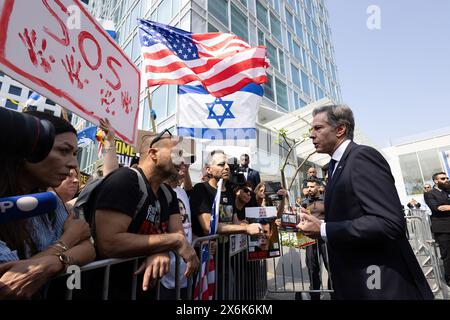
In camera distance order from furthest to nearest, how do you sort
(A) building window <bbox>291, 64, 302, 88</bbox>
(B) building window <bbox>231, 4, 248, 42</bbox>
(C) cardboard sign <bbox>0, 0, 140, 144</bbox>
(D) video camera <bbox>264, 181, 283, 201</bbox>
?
1. (A) building window <bbox>291, 64, 302, 88</bbox>
2. (B) building window <bbox>231, 4, 248, 42</bbox>
3. (D) video camera <bbox>264, 181, 283, 201</bbox>
4. (C) cardboard sign <bbox>0, 0, 140, 144</bbox>

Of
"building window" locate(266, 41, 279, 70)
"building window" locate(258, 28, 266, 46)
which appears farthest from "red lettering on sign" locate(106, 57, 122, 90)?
"building window" locate(266, 41, 279, 70)

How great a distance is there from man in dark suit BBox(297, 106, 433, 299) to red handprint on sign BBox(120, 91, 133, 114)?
2.20m

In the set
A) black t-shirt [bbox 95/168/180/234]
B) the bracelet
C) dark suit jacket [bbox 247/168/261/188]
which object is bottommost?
the bracelet

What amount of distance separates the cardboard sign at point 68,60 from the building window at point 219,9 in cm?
1270

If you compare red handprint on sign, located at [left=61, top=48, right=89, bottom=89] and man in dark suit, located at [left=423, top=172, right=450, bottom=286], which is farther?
man in dark suit, located at [left=423, top=172, right=450, bottom=286]

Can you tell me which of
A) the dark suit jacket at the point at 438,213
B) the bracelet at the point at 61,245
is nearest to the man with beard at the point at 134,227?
the bracelet at the point at 61,245

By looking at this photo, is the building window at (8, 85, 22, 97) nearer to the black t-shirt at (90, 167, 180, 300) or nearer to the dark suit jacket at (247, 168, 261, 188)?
the black t-shirt at (90, 167, 180, 300)

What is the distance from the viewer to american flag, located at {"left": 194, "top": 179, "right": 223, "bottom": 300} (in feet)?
7.44

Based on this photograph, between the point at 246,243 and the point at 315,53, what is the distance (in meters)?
29.2

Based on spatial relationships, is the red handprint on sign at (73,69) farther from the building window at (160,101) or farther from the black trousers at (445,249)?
the building window at (160,101)

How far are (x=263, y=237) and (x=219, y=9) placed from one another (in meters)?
14.3

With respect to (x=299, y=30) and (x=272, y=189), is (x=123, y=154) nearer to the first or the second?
(x=272, y=189)

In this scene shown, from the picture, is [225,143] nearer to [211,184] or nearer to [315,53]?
[211,184]

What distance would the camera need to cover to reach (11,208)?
0.79 meters
